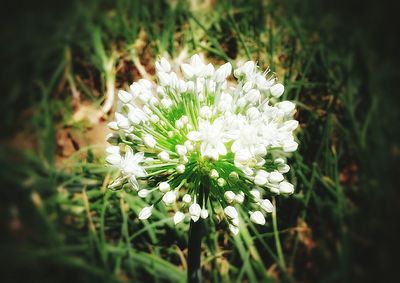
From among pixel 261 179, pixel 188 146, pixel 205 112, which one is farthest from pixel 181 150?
pixel 261 179

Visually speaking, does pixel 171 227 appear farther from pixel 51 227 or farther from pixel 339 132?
pixel 339 132

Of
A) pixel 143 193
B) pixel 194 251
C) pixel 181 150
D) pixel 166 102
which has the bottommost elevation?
pixel 194 251

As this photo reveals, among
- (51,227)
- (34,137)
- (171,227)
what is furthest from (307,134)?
(34,137)

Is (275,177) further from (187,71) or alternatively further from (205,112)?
(187,71)

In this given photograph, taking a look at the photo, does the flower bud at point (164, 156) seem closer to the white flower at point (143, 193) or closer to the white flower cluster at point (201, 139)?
the white flower cluster at point (201, 139)

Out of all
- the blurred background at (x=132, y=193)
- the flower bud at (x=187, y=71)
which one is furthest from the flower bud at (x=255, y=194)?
the blurred background at (x=132, y=193)

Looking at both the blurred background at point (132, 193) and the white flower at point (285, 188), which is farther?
the blurred background at point (132, 193)
